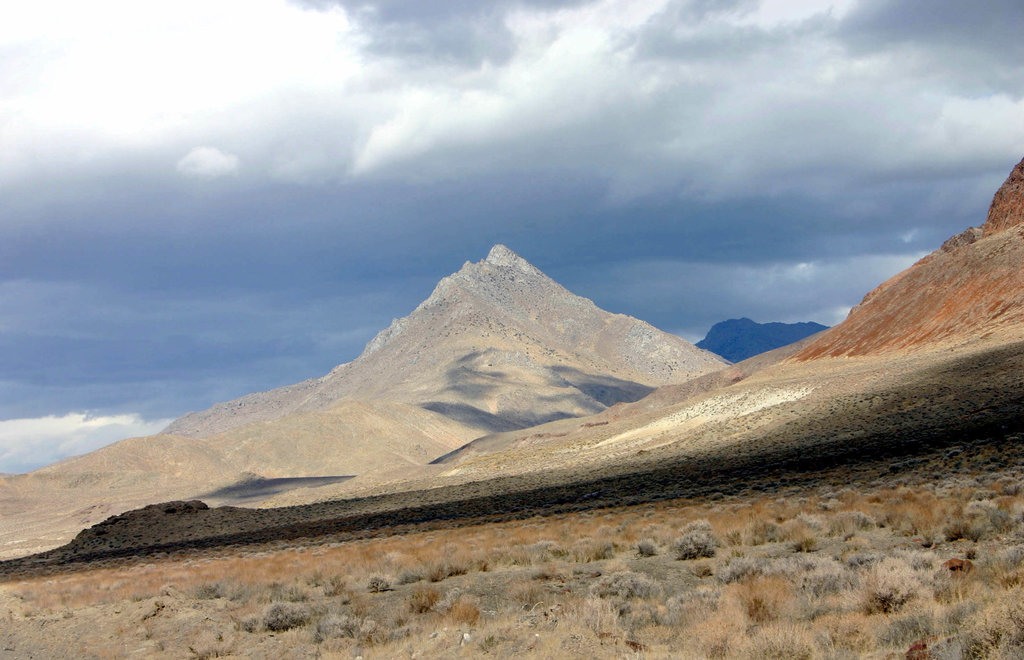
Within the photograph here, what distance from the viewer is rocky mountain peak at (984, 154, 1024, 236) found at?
3590 inches

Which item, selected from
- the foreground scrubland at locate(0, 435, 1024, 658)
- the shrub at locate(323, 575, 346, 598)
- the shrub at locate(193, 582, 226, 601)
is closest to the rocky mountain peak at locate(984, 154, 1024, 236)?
the foreground scrubland at locate(0, 435, 1024, 658)

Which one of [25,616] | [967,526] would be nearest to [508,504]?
[25,616]

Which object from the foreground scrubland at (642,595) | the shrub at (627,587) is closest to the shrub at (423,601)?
the foreground scrubland at (642,595)

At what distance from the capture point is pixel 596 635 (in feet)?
31.4

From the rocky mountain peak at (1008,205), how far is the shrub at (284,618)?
99270mm

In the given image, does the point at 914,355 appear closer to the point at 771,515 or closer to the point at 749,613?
the point at 771,515

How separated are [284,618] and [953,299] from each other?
83.0 meters

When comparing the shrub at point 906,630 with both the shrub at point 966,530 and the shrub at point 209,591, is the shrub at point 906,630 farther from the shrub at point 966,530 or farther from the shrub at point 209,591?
the shrub at point 209,591

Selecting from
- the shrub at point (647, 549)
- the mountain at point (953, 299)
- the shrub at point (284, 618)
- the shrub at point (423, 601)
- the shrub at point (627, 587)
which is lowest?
the shrub at point (647, 549)

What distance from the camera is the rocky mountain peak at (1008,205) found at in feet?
299

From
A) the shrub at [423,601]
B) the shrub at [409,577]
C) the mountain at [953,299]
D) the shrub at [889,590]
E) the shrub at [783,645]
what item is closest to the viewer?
the shrub at [783,645]

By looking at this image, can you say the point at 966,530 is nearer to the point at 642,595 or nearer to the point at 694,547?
the point at 694,547

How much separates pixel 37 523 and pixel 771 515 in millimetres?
163970

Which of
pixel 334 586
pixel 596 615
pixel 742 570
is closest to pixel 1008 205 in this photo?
pixel 742 570
